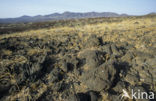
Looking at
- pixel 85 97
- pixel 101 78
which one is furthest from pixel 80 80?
pixel 85 97

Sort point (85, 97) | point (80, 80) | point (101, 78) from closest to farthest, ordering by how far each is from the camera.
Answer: point (85, 97) → point (101, 78) → point (80, 80)

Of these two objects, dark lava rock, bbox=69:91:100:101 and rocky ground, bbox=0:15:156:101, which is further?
rocky ground, bbox=0:15:156:101

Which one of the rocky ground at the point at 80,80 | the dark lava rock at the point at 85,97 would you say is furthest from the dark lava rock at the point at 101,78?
the dark lava rock at the point at 85,97

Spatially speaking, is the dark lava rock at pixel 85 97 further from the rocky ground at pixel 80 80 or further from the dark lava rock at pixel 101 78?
the dark lava rock at pixel 101 78

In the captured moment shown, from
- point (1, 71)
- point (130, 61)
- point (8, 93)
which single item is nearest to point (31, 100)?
point (8, 93)

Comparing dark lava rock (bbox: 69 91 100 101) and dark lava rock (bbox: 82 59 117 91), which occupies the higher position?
dark lava rock (bbox: 82 59 117 91)

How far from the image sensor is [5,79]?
4.52 metres

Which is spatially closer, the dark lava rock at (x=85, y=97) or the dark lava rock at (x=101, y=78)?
the dark lava rock at (x=85, y=97)

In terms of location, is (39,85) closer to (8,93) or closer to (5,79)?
(8,93)

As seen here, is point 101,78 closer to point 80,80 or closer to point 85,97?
point 85,97

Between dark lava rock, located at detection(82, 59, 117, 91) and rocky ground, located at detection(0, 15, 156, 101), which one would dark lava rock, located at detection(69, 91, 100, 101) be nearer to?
rocky ground, located at detection(0, 15, 156, 101)

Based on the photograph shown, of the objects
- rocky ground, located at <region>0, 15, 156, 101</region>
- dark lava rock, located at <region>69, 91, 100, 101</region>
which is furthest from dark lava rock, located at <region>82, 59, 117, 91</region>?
dark lava rock, located at <region>69, 91, 100, 101</region>

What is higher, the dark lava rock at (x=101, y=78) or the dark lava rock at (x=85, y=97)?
the dark lava rock at (x=101, y=78)

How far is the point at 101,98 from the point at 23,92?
2.84 meters
